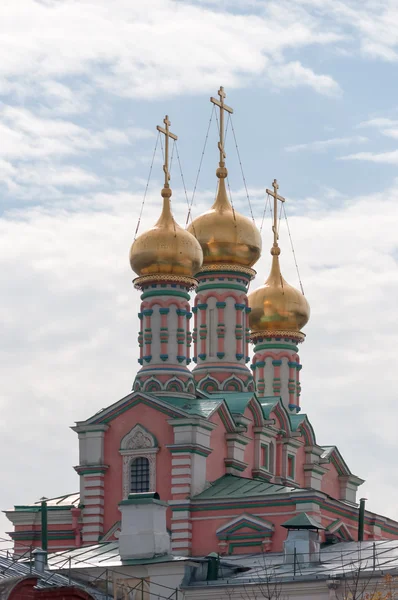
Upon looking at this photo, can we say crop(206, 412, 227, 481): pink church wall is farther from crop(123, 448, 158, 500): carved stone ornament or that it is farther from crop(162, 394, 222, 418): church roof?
crop(123, 448, 158, 500): carved stone ornament

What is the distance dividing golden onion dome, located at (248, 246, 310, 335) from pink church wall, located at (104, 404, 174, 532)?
29.1 feet

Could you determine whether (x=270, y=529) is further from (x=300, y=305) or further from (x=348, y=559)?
(x=300, y=305)

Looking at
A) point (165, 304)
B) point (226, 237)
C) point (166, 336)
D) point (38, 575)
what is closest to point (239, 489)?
point (166, 336)

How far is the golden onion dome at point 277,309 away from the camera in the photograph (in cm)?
4609

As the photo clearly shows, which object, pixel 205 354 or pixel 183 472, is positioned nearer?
pixel 183 472

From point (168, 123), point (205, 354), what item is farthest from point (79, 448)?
point (168, 123)

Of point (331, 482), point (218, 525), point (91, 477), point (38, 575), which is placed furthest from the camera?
point (331, 482)

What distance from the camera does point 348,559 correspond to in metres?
30.5

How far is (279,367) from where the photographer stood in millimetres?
46188

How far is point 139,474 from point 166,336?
153 inches

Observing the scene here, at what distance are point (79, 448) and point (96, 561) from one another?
6.61 meters

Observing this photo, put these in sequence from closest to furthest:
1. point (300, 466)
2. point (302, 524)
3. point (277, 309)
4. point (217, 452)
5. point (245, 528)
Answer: point (302, 524) < point (245, 528) < point (217, 452) < point (300, 466) < point (277, 309)

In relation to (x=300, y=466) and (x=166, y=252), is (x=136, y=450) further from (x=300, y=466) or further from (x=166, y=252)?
(x=300, y=466)

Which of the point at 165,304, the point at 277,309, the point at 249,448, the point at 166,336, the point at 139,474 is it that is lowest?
the point at 139,474
